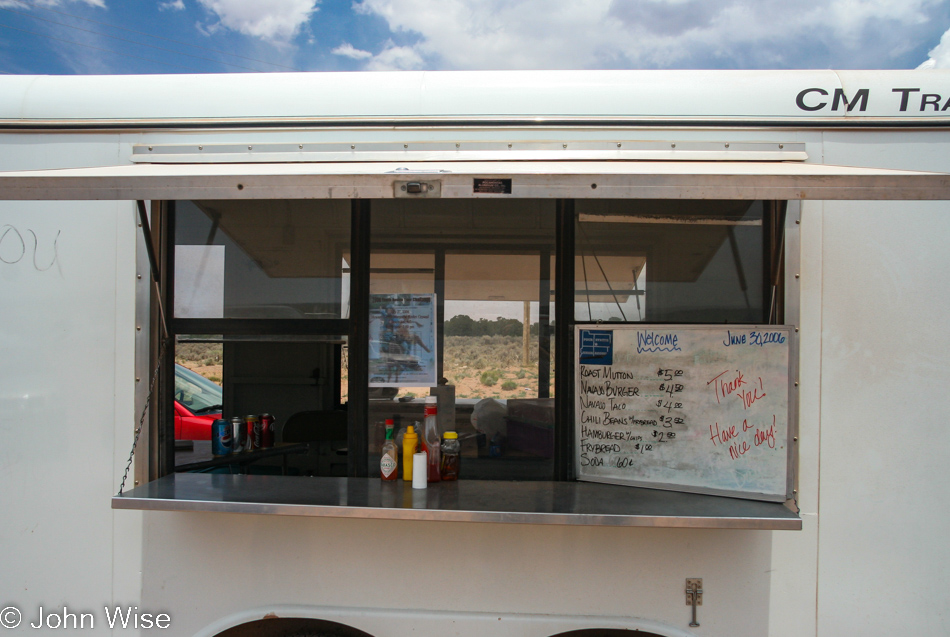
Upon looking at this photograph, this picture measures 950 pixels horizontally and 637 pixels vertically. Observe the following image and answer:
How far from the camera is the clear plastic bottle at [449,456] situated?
2027 mm

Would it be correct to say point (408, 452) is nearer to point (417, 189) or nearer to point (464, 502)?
point (464, 502)

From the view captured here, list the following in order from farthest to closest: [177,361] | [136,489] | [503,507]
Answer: [177,361]
[136,489]
[503,507]

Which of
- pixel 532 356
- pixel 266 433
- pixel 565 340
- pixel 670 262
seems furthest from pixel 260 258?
pixel 670 262

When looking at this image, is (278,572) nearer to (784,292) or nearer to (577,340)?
(577,340)

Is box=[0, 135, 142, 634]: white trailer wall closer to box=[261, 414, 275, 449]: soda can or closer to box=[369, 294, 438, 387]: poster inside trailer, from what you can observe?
box=[261, 414, 275, 449]: soda can

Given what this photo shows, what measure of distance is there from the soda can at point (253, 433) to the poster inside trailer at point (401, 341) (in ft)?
2.84

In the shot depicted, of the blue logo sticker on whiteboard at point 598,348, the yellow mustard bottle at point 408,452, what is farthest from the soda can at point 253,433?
the blue logo sticker on whiteboard at point 598,348

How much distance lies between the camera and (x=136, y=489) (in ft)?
6.14

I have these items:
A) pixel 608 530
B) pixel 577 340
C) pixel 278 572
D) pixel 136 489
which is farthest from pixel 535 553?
pixel 136 489

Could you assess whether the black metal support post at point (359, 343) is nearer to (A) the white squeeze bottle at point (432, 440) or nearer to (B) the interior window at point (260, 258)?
(B) the interior window at point (260, 258)

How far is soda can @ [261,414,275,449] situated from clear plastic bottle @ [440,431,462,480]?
42.0 inches

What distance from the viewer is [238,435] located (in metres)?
2.39

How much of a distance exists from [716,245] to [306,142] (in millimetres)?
1665

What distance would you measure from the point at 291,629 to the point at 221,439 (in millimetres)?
886
